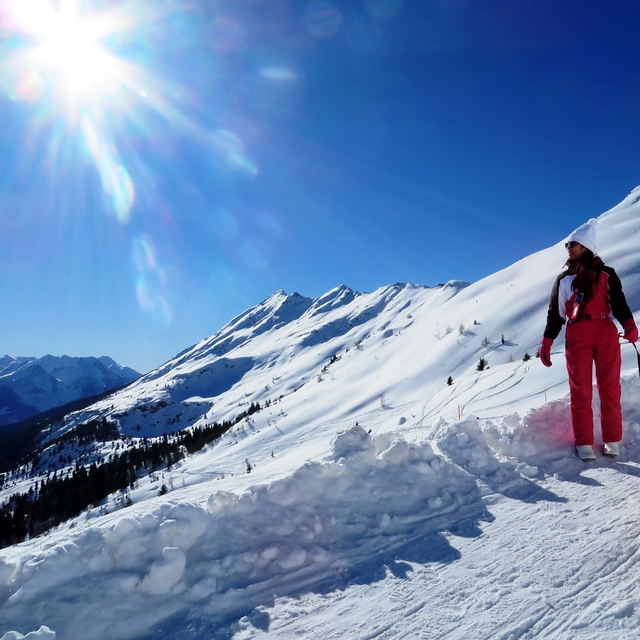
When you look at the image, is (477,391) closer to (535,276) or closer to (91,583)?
(91,583)

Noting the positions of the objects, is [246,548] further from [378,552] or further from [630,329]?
[630,329]

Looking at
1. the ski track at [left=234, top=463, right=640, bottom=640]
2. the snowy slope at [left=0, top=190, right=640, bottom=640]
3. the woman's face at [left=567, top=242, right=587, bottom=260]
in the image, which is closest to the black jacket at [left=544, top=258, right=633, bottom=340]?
the woman's face at [left=567, top=242, right=587, bottom=260]

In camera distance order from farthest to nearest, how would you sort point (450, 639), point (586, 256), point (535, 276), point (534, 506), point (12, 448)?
point (12, 448) → point (535, 276) → point (586, 256) → point (534, 506) → point (450, 639)

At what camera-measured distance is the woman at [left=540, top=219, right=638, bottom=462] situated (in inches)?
167

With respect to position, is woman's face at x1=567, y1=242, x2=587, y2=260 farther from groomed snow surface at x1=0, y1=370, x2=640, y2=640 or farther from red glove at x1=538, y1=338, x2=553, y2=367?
groomed snow surface at x1=0, y1=370, x2=640, y2=640

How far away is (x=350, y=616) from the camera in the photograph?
215 centimetres

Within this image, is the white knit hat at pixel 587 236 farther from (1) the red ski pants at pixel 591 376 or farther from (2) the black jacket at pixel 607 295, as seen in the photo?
(1) the red ski pants at pixel 591 376

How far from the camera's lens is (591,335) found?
14.4 feet

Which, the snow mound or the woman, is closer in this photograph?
the snow mound

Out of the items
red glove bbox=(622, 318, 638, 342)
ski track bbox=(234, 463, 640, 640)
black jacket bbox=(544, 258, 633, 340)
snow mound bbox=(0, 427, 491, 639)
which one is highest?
black jacket bbox=(544, 258, 633, 340)

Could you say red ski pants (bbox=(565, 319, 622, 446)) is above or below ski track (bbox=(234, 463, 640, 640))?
above

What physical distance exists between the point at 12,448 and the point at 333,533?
232 m

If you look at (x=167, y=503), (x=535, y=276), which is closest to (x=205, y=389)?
(x=535, y=276)

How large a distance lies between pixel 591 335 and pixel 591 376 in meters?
0.47
